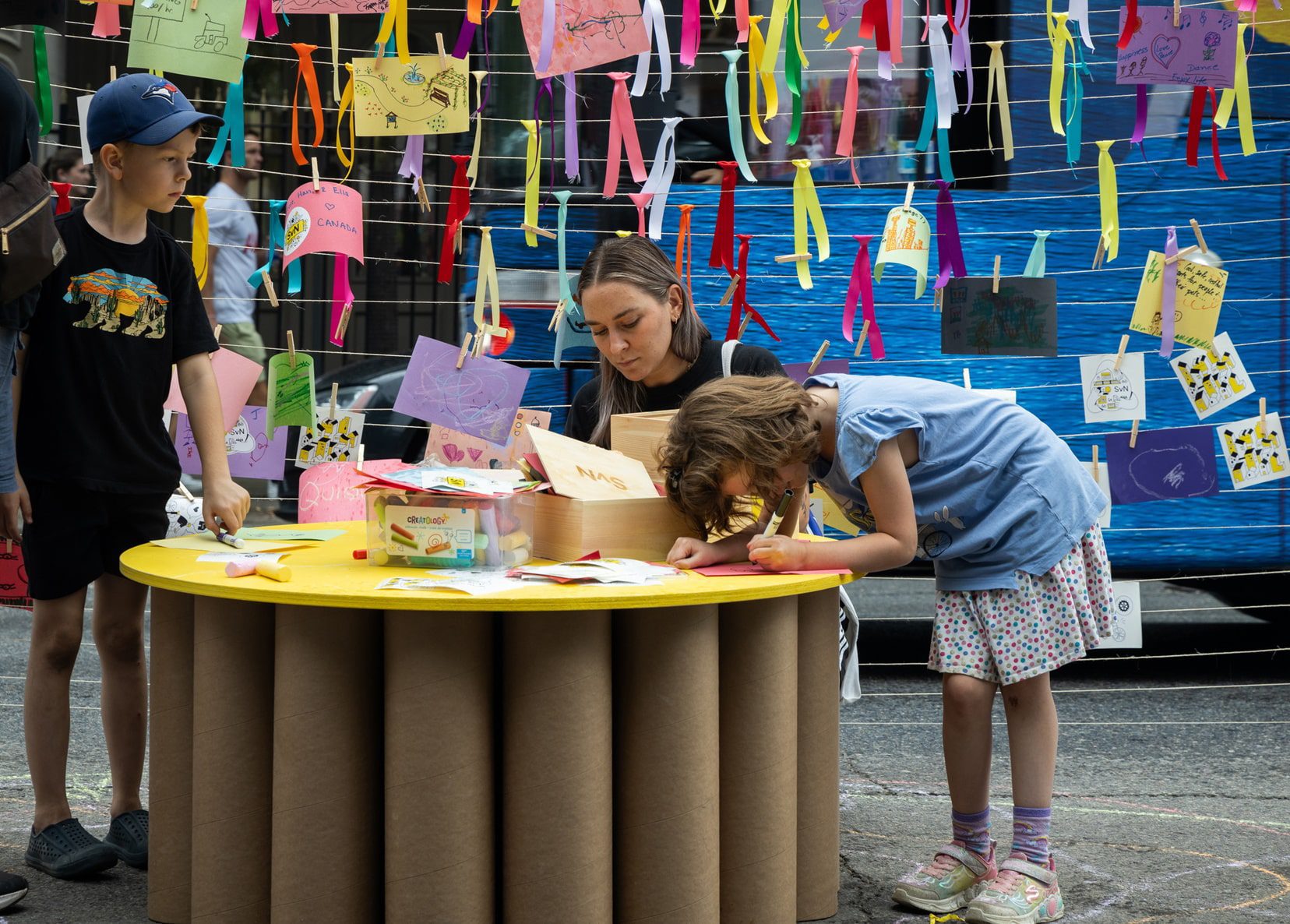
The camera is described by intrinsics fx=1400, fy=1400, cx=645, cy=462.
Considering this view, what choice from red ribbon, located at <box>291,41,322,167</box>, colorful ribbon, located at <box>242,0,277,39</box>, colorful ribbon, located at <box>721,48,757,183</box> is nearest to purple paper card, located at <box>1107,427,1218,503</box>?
colorful ribbon, located at <box>721,48,757,183</box>

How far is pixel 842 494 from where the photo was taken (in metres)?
2.66

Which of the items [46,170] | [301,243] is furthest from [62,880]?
[46,170]

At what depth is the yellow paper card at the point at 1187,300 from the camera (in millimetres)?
4129

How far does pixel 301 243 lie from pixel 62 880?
1.77 metres

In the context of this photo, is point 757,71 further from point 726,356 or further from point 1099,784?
point 1099,784

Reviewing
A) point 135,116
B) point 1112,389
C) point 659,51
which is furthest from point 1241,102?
point 135,116

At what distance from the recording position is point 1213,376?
14.4ft

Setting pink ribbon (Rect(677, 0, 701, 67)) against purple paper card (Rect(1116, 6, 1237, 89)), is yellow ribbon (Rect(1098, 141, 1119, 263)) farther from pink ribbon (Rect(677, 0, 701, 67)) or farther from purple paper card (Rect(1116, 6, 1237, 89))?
pink ribbon (Rect(677, 0, 701, 67))

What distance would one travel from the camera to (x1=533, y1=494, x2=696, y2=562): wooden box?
254 centimetres

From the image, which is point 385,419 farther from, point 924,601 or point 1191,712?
point 1191,712

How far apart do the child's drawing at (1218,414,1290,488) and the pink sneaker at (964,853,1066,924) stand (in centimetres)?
216

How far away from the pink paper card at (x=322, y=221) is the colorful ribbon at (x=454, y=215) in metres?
0.31

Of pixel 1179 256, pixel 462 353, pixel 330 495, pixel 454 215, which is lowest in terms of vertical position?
pixel 330 495

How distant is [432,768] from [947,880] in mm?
1169
